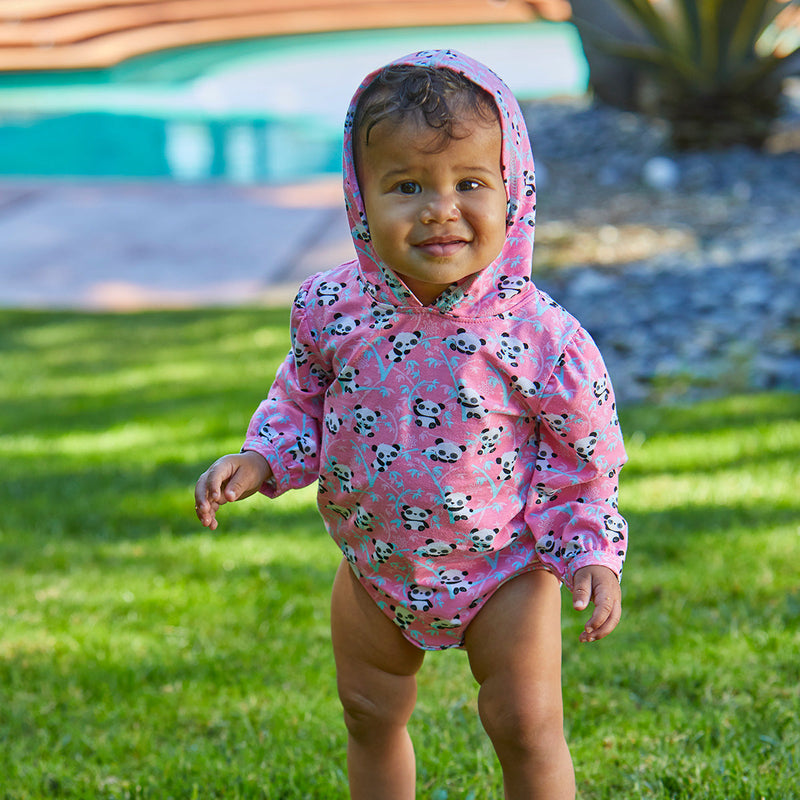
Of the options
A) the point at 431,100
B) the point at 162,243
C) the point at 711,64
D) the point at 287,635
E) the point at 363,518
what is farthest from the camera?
the point at 711,64

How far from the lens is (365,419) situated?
73.7 inches

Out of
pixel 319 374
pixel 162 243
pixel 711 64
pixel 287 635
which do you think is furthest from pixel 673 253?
pixel 319 374

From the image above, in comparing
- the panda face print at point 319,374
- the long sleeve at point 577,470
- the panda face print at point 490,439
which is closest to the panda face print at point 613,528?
the long sleeve at point 577,470

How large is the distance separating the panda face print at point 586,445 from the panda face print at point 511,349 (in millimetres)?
160

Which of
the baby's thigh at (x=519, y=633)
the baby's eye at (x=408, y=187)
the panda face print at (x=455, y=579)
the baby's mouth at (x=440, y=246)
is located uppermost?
the baby's eye at (x=408, y=187)

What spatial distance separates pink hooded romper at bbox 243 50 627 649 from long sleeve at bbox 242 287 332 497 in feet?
Answer: 0.23

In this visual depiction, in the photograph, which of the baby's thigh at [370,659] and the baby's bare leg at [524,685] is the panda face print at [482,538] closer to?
the baby's bare leg at [524,685]

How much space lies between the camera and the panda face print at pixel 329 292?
197cm

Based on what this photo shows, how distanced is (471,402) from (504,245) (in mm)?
266

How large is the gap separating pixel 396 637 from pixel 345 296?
597 mm

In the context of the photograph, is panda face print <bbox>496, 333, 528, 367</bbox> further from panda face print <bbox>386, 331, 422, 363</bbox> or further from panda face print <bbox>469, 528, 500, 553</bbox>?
panda face print <bbox>469, 528, 500, 553</bbox>

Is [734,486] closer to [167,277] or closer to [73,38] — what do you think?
[167,277]

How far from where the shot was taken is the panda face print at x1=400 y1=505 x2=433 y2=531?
1850 mm

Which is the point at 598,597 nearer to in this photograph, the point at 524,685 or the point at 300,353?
the point at 524,685
